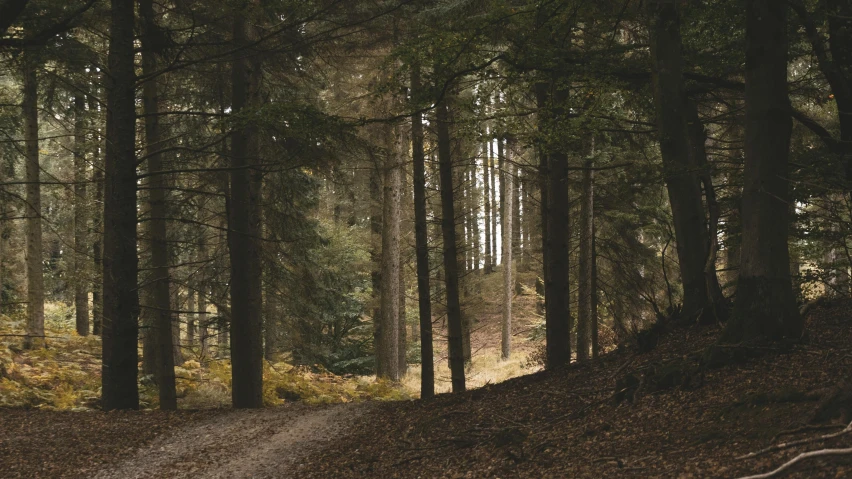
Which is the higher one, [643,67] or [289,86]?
[289,86]

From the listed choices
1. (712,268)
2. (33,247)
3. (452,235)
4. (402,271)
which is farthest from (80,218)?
(712,268)

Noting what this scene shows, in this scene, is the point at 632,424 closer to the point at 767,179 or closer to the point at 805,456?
the point at 805,456

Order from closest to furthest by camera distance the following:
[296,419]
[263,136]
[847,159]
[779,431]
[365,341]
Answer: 1. [779,431]
2. [847,159]
3. [296,419]
4. [263,136]
5. [365,341]

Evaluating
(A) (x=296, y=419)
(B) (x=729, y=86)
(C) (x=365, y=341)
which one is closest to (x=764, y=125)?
(B) (x=729, y=86)

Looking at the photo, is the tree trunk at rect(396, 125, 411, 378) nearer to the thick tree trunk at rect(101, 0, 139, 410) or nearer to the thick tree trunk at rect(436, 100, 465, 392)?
the thick tree trunk at rect(436, 100, 465, 392)

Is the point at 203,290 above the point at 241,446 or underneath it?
above

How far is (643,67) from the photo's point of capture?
8.88 metres

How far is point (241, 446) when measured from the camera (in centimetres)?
802

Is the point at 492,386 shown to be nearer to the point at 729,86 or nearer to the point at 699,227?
the point at 699,227

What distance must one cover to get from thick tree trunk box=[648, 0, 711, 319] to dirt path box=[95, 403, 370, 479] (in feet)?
17.6

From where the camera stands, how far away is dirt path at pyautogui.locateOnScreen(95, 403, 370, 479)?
7035mm

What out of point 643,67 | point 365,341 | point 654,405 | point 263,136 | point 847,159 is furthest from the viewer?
point 365,341

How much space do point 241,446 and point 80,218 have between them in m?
15.6

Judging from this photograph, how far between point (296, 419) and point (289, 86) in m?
7.63
